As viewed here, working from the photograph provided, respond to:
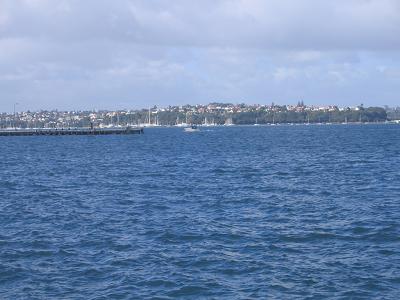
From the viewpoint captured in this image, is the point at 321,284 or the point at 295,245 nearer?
the point at 321,284

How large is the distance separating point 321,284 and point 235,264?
357cm

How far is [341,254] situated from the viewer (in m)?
24.0

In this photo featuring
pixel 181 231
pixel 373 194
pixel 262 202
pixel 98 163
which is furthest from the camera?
pixel 98 163

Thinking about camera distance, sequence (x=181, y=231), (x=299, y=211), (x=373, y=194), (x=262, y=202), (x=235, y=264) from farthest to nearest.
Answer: (x=373, y=194) < (x=262, y=202) < (x=299, y=211) < (x=181, y=231) < (x=235, y=264)

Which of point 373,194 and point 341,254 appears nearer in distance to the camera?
point 341,254

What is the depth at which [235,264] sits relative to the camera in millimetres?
22562

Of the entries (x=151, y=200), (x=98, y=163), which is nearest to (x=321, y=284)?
(x=151, y=200)

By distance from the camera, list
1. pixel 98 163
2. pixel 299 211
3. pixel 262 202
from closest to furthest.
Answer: pixel 299 211 < pixel 262 202 < pixel 98 163

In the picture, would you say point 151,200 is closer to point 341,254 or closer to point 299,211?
point 299,211

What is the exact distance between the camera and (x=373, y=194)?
40.4 metres

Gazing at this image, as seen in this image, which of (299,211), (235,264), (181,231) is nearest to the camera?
(235,264)

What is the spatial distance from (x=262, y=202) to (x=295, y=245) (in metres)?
12.3

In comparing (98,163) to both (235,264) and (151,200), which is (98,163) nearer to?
(151,200)

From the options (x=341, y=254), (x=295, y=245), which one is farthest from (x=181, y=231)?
(x=341, y=254)
